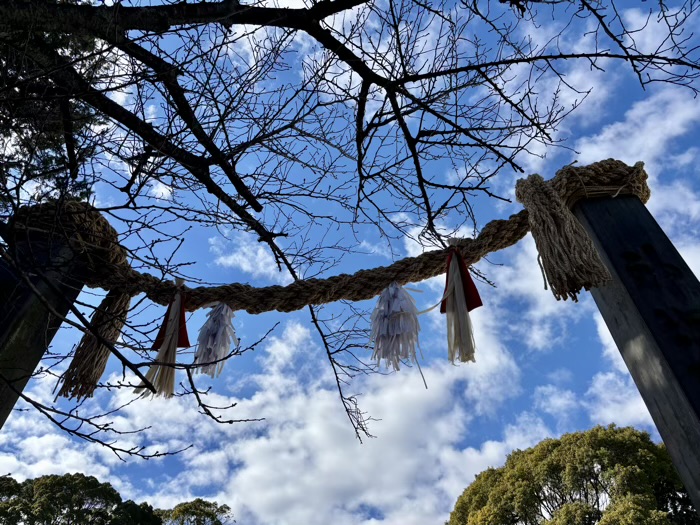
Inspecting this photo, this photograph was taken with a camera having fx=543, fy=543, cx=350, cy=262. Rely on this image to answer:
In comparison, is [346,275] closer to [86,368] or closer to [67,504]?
[86,368]

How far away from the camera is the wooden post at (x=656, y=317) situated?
1.37m

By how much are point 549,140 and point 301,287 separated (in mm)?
1184

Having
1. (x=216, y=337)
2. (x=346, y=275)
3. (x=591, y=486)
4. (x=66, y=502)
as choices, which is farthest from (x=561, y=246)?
Answer: (x=66, y=502)

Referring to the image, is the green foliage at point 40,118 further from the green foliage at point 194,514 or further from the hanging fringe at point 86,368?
the green foliage at point 194,514

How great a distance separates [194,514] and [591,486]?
6.27m

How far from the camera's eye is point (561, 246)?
1.64m

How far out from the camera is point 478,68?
6.88 ft

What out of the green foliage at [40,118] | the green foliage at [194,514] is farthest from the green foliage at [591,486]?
the green foliage at [40,118]

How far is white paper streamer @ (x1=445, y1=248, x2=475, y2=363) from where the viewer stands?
190 centimetres

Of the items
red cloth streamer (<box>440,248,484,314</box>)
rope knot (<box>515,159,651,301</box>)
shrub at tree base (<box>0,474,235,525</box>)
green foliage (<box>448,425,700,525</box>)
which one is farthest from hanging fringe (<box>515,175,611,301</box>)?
shrub at tree base (<box>0,474,235,525</box>)

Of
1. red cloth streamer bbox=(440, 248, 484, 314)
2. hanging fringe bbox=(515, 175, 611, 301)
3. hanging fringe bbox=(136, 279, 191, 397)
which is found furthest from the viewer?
hanging fringe bbox=(136, 279, 191, 397)

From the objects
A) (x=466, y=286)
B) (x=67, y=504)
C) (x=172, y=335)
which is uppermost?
(x=67, y=504)

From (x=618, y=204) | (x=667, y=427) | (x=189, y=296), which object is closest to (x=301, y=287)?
(x=189, y=296)

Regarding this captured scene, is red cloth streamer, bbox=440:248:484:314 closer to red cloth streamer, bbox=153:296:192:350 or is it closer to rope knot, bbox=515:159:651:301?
rope knot, bbox=515:159:651:301
